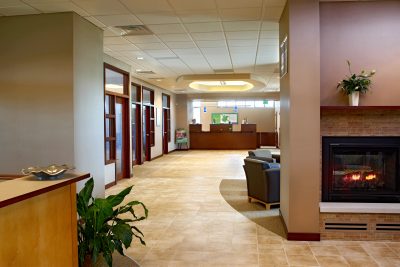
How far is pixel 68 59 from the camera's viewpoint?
468 cm

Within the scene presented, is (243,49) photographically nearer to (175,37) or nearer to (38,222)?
(175,37)

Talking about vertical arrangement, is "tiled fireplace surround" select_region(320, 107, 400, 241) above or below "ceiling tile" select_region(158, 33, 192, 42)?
below

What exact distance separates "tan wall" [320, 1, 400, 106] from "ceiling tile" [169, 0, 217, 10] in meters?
1.39

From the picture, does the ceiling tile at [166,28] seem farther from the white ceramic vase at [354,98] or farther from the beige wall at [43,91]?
the white ceramic vase at [354,98]

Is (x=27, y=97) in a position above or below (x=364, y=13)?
below

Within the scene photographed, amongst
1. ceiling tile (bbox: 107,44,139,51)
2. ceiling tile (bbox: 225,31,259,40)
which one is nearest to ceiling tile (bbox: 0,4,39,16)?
ceiling tile (bbox: 107,44,139,51)

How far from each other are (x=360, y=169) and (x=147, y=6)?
344cm

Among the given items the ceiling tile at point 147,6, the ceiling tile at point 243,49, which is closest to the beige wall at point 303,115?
the ceiling tile at point 147,6

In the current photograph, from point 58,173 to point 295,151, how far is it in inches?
104

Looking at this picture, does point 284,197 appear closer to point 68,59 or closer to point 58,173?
point 58,173

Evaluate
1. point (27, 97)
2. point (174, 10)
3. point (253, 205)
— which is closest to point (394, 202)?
point (253, 205)

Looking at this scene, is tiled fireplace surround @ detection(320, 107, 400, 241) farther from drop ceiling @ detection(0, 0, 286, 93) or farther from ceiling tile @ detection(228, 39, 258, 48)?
ceiling tile @ detection(228, 39, 258, 48)

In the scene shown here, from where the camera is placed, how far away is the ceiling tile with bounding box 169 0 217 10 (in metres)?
4.27

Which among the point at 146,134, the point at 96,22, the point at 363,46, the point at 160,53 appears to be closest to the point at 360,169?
the point at 363,46
